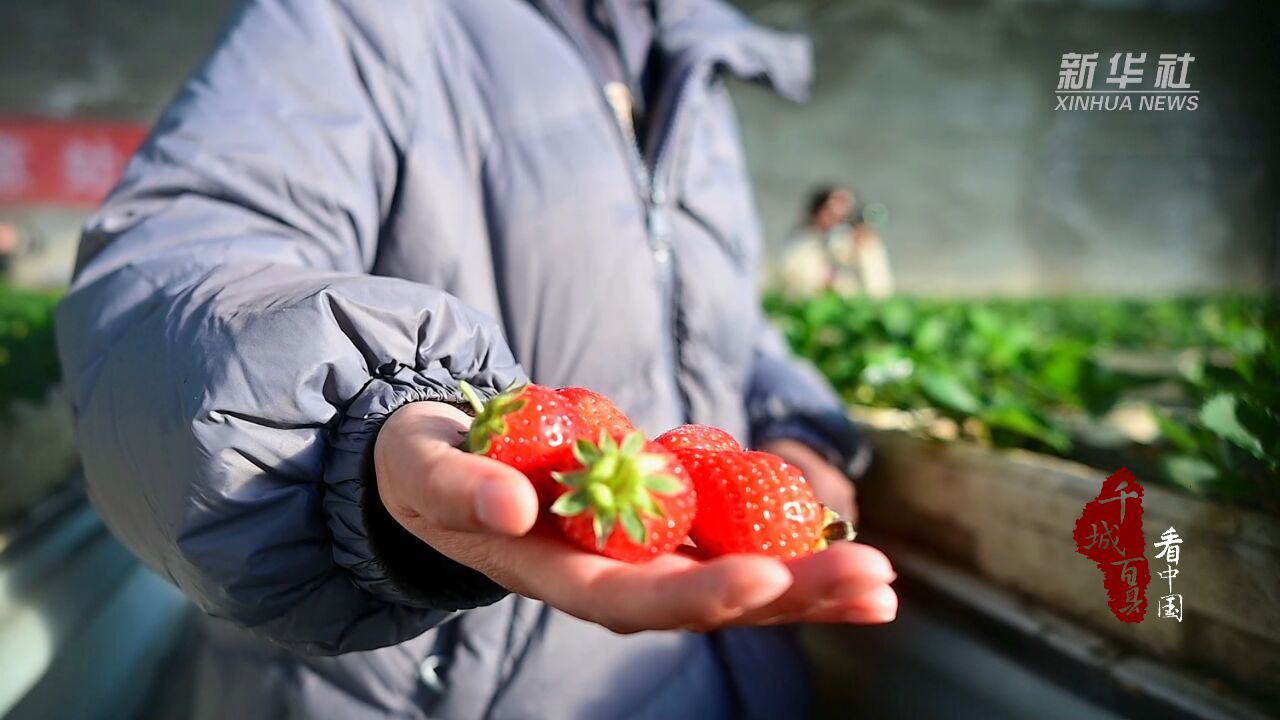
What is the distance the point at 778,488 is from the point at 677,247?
596mm

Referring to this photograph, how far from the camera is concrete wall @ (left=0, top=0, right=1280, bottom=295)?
368 inches

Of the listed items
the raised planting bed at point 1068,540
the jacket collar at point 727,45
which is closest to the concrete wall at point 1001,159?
the raised planting bed at point 1068,540

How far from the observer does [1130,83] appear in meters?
1.26

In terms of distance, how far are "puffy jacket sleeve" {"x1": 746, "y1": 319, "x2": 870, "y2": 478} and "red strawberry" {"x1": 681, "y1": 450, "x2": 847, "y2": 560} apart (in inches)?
26.2

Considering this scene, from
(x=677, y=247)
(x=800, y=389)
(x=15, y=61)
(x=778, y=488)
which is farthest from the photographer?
(x=15, y=61)

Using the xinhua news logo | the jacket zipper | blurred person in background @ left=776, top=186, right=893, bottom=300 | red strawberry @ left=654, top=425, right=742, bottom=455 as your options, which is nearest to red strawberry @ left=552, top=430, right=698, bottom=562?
red strawberry @ left=654, top=425, right=742, bottom=455

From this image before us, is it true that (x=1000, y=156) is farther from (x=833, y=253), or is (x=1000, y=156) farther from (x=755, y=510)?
(x=755, y=510)

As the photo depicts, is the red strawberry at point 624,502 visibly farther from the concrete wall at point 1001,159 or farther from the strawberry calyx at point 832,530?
the concrete wall at point 1001,159

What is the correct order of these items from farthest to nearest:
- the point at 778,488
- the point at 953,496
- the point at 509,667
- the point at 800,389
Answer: the point at 953,496 < the point at 800,389 < the point at 509,667 < the point at 778,488

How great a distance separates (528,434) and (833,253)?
5365 mm

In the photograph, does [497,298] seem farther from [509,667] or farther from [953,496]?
[953,496]

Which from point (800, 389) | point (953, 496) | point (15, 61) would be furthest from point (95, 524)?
point (15, 61)

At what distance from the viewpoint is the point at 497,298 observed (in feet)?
3.60

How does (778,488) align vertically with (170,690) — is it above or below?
above
